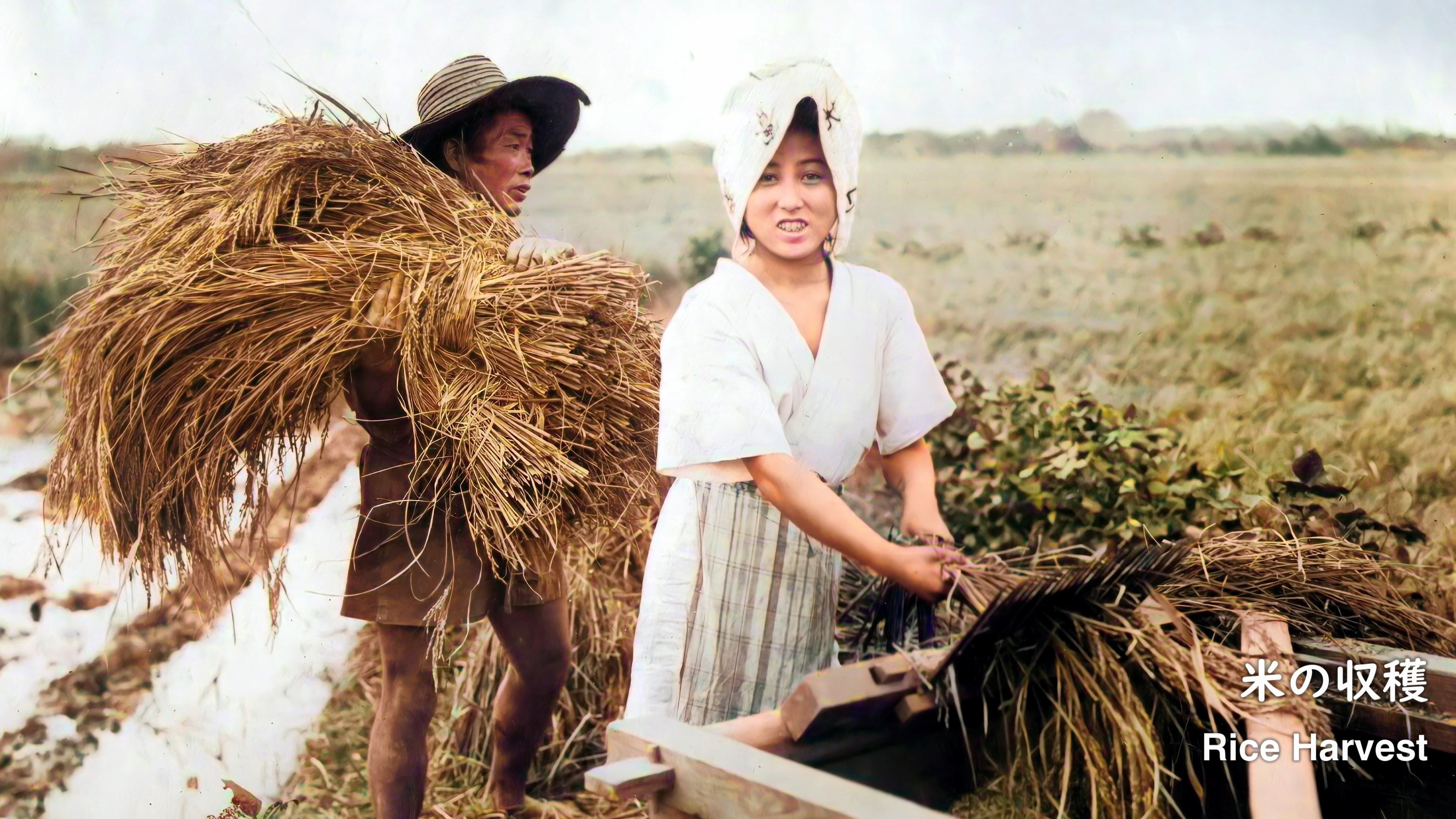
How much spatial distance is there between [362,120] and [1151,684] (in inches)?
63.7

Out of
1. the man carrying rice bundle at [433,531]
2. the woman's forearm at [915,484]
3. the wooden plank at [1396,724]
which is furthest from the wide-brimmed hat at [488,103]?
the wooden plank at [1396,724]

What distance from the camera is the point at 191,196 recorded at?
2.02 meters

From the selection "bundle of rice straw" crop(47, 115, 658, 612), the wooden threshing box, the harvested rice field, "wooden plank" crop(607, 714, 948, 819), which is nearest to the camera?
"wooden plank" crop(607, 714, 948, 819)

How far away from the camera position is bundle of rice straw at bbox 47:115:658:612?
6.25 feet

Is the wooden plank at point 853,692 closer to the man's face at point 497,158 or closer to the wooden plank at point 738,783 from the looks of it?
the wooden plank at point 738,783

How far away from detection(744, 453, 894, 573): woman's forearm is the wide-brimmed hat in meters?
0.78

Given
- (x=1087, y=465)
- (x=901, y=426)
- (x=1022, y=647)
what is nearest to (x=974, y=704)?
(x=1022, y=647)

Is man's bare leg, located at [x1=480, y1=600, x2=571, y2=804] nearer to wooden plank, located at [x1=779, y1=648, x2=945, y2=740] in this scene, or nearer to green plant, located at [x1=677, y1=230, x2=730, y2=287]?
green plant, located at [x1=677, y1=230, x2=730, y2=287]

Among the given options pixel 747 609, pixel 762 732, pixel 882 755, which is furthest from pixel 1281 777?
pixel 747 609

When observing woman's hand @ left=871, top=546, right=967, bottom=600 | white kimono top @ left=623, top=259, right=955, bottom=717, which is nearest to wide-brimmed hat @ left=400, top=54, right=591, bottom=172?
white kimono top @ left=623, top=259, right=955, bottom=717

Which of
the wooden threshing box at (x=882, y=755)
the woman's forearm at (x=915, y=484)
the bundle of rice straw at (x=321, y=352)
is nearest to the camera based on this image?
the wooden threshing box at (x=882, y=755)

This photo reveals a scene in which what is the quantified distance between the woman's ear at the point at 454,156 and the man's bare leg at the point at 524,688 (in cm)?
84

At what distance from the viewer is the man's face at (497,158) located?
216 cm

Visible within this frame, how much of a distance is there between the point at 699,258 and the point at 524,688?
0.94m
